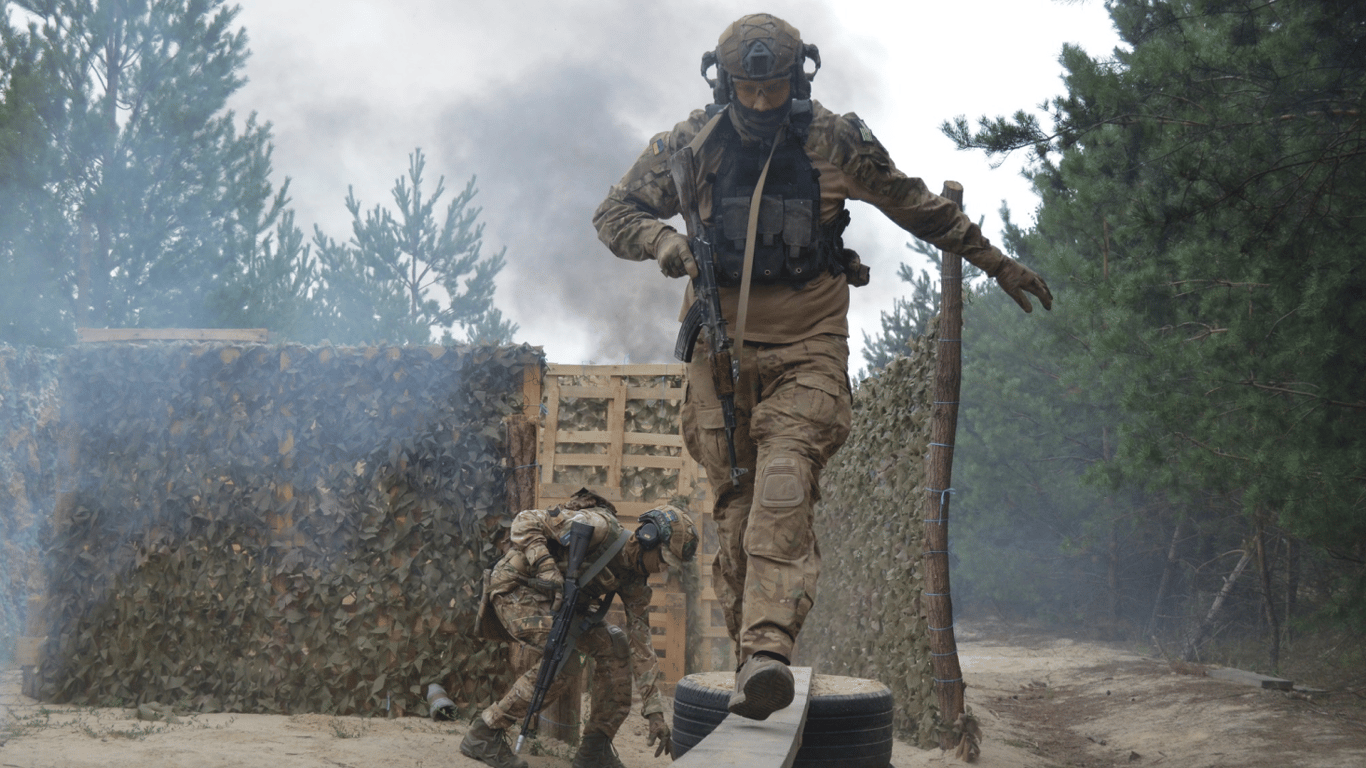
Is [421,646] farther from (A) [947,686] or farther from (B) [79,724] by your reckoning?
(A) [947,686]

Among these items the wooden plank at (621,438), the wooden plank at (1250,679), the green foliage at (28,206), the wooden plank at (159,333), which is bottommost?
the wooden plank at (1250,679)

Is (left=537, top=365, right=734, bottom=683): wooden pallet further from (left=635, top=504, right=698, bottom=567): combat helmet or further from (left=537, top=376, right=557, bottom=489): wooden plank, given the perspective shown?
(left=635, top=504, right=698, bottom=567): combat helmet

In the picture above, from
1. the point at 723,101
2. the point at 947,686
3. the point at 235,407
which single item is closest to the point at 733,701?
the point at 723,101

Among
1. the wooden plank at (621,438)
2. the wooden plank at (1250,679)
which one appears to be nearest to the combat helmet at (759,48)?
the wooden plank at (621,438)

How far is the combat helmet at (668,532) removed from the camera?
6711 millimetres

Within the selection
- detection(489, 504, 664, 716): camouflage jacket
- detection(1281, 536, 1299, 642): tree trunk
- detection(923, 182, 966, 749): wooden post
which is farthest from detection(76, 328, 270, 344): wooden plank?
detection(1281, 536, 1299, 642): tree trunk

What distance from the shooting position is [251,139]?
62.4ft

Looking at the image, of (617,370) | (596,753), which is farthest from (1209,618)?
(596,753)

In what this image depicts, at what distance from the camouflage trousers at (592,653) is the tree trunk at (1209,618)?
8.15 meters

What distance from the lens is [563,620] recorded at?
6551 millimetres

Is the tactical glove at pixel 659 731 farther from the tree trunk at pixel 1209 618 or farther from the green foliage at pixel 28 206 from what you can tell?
the green foliage at pixel 28 206

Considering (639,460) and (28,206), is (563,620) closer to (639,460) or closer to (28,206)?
(639,460)

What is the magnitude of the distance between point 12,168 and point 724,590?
1573 centimetres

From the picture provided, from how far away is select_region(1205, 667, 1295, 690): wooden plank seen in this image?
349 inches
